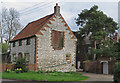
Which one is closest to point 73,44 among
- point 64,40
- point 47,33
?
point 64,40

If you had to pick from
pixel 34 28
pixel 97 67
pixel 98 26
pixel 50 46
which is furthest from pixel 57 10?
pixel 97 67

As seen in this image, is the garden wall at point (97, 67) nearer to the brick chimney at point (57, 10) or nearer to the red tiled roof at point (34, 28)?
the brick chimney at point (57, 10)

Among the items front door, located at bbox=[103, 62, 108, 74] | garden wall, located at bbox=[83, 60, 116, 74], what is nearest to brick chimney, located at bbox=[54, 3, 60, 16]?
garden wall, located at bbox=[83, 60, 116, 74]

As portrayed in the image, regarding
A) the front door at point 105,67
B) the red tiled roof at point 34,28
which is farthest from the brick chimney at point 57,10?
the front door at point 105,67

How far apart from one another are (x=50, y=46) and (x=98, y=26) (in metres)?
13.0

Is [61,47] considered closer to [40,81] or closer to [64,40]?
[64,40]

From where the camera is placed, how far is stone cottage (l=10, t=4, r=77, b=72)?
24841mm

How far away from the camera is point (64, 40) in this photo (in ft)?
92.5

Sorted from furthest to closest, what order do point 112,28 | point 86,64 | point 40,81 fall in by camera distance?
point 112,28
point 86,64
point 40,81

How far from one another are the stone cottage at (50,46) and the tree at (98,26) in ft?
20.7

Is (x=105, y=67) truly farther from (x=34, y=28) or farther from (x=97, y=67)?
(x=34, y=28)

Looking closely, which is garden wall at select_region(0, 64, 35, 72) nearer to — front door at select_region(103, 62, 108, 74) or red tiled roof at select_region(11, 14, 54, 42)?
red tiled roof at select_region(11, 14, 54, 42)

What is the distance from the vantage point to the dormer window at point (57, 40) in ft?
87.9

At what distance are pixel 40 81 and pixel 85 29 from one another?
21.5 meters
